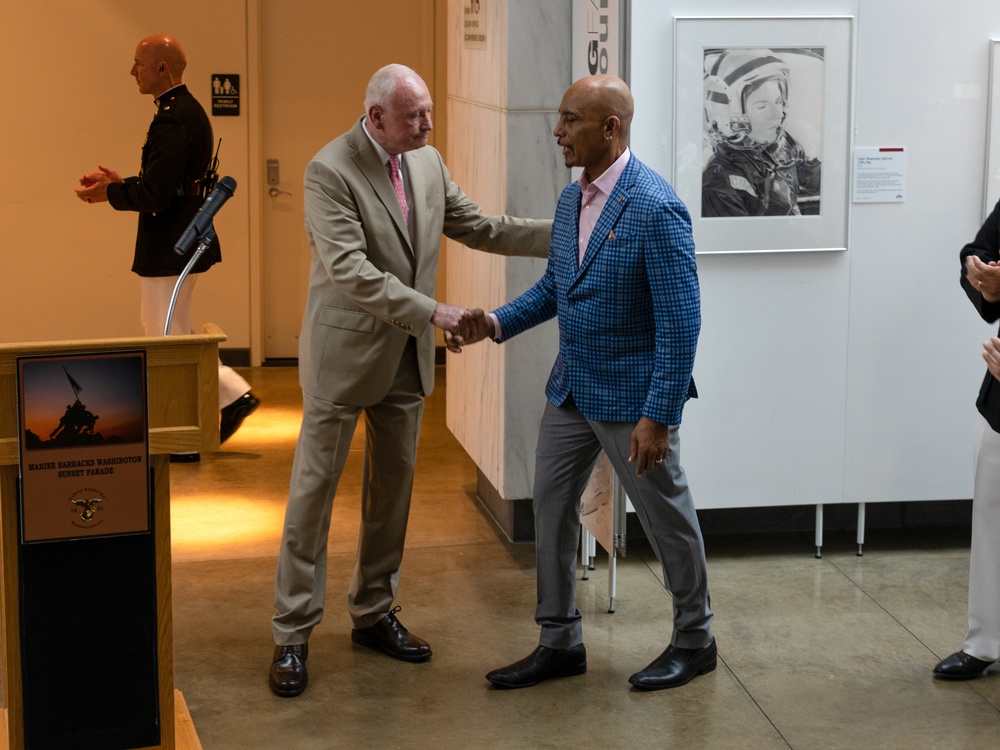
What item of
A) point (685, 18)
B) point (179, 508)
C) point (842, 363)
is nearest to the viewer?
point (685, 18)

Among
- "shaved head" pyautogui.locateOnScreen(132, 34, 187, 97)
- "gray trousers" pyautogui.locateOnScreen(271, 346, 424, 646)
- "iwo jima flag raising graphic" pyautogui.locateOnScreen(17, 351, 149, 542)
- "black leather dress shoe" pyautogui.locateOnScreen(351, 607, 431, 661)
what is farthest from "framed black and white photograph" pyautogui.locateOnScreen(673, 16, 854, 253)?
"shaved head" pyautogui.locateOnScreen(132, 34, 187, 97)

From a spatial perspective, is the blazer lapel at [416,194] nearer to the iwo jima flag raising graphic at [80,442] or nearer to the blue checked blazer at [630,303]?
the blue checked blazer at [630,303]

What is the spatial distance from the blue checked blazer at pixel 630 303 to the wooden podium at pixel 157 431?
1.16 m

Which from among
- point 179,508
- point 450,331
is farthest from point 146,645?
point 179,508

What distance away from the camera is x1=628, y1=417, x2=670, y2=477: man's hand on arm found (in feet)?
12.6

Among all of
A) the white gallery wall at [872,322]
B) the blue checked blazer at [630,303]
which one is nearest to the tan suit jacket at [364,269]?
the blue checked blazer at [630,303]

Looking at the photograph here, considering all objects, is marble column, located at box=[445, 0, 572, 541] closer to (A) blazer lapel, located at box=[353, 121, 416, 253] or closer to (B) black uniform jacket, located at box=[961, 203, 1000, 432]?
(A) blazer lapel, located at box=[353, 121, 416, 253]

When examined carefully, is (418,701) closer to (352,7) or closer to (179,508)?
(179,508)

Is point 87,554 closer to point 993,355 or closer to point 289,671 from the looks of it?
point 289,671

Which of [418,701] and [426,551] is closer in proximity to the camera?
[418,701]

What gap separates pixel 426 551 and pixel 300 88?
4583mm

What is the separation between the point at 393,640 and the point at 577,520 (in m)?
0.76

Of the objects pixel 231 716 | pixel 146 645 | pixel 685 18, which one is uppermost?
pixel 685 18

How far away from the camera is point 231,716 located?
3973 millimetres
